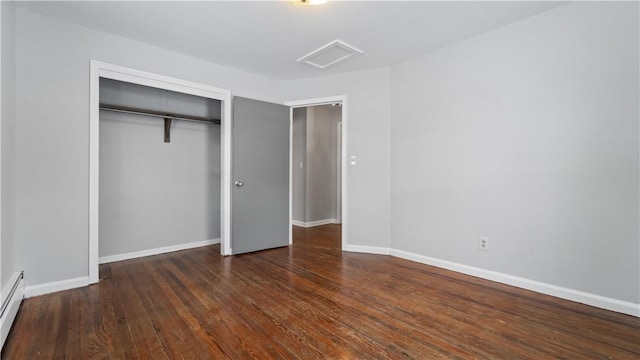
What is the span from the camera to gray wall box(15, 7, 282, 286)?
7.55ft

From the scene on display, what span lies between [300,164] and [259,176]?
6.41 ft

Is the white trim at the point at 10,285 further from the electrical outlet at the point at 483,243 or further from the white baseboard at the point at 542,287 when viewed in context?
the electrical outlet at the point at 483,243

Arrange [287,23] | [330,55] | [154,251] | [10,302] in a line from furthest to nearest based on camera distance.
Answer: [154,251] → [330,55] → [287,23] → [10,302]

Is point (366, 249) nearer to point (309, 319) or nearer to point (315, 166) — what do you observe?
point (309, 319)

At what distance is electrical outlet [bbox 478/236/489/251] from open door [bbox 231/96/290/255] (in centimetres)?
241

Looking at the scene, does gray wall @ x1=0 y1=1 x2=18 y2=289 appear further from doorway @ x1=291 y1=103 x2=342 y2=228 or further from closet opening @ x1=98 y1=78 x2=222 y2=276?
doorway @ x1=291 y1=103 x2=342 y2=228

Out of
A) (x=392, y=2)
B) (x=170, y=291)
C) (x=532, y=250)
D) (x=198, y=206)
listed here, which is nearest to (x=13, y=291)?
(x=170, y=291)

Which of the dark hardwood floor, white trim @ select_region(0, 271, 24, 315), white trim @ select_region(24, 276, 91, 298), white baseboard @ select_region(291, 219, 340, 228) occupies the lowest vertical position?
the dark hardwood floor

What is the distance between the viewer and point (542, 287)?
2.40 meters

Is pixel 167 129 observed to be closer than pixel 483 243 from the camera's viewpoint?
No

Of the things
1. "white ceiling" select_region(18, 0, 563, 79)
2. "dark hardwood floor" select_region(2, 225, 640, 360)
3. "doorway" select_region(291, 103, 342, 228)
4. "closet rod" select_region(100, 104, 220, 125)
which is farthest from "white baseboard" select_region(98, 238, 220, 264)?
"white ceiling" select_region(18, 0, 563, 79)

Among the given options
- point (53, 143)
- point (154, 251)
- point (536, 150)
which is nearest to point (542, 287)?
point (536, 150)


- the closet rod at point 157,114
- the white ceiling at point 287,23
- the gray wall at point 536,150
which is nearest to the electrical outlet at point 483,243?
the gray wall at point 536,150

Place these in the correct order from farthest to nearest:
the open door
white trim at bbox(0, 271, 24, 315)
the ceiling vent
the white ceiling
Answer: the open door, the ceiling vent, the white ceiling, white trim at bbox(0, 271, 24, 315)
